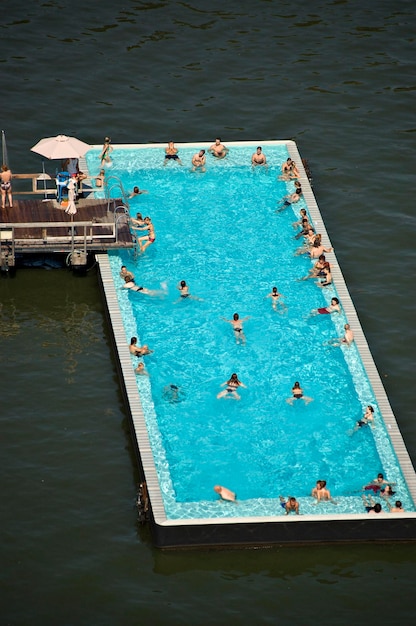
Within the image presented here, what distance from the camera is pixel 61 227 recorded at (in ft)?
141

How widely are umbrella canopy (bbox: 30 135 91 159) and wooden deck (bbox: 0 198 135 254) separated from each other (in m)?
1.59

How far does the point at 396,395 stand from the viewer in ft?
128

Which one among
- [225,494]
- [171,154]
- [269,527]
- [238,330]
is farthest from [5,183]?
[269,527]

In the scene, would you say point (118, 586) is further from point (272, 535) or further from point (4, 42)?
point (4, 42)

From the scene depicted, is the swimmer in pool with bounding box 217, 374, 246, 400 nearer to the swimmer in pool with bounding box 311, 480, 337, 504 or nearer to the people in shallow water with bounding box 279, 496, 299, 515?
the swimmer in pool with bounding box 311, 480, 337, 504

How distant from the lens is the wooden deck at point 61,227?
4222 cm

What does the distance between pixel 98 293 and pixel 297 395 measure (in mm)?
8120

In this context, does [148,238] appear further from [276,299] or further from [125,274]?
[276,299]

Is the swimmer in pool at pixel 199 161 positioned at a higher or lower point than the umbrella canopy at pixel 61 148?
lower

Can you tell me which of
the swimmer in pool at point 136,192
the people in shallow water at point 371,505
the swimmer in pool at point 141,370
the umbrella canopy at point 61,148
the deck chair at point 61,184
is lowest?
the people in shallow water at point 371,505

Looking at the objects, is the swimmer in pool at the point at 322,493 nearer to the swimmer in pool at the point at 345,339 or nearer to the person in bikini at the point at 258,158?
the swimmer in pool at the point at 345,339

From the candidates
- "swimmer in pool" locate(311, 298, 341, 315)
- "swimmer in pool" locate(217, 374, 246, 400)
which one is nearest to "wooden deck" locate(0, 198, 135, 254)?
"swimmer in pool" locate(311, 298, 341, 315)

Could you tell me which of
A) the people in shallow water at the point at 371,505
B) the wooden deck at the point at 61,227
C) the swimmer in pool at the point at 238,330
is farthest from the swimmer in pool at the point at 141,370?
the people in shallow water at the point at 371,505

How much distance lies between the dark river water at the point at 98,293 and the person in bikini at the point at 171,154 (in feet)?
7.91
